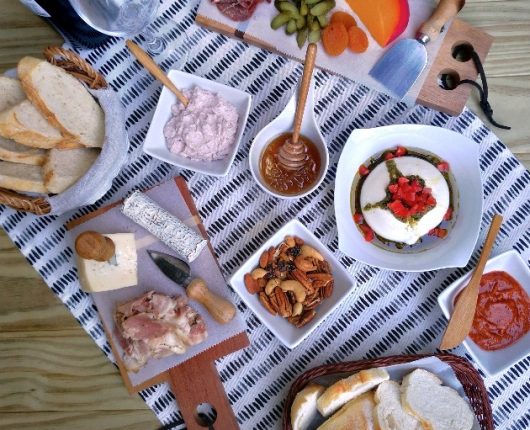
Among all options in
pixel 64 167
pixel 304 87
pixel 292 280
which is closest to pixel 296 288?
pixel 292 280

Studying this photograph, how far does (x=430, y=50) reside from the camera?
1.27 meters

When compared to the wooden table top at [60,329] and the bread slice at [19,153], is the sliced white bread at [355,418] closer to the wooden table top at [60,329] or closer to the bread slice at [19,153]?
the wooden table top at [60,329]

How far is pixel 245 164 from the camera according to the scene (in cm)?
129

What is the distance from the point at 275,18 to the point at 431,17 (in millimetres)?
331

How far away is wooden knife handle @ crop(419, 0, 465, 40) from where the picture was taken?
4.00 feet

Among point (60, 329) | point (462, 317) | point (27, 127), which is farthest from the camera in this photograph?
point (60, 329)

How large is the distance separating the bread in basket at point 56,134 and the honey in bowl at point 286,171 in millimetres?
300

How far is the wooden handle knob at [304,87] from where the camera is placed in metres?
1.04

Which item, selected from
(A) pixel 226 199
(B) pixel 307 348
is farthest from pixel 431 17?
(B) pixel 307 348

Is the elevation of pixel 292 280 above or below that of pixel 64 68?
below

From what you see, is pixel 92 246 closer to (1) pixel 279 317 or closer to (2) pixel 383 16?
(1) pixel 279 317

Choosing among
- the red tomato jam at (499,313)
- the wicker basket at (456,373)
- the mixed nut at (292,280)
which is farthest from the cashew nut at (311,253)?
the red tomato jam at (499,313)

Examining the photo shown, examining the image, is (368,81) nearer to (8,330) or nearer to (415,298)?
(415,298)

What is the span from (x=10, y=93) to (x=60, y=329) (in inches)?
20.7
